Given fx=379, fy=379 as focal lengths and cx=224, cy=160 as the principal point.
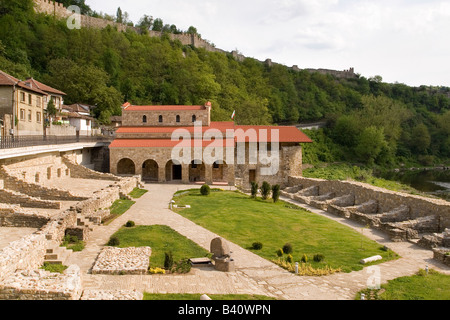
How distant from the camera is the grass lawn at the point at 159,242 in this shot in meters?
15.0

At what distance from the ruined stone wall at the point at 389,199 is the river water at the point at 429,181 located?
56.4 feet

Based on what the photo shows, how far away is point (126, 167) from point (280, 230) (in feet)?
77.2

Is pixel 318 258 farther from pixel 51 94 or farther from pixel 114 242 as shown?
pixel 51 94

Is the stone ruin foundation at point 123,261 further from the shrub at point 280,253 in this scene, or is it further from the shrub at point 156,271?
the shrub at point 280,253

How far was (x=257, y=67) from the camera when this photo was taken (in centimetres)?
9750

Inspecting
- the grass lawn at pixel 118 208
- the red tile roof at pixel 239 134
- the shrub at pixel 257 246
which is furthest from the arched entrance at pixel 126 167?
the shrub at pixel 257 246

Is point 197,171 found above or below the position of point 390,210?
above

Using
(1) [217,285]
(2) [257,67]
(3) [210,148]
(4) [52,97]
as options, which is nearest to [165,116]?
(3) [210,148]

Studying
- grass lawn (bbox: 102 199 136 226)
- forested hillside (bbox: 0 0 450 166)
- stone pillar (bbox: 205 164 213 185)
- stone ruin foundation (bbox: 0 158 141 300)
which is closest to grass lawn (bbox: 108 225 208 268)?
stone ruin foundation (bbox: 0 158 141 300)

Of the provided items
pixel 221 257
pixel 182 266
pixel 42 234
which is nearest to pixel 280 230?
pixel 221 257

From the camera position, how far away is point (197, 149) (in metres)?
36.2

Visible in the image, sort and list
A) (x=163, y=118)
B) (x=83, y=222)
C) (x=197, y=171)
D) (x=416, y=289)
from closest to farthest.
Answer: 1. (x=416, y=289)
2. (x=83, y=222)
3. (x=197, y=171)
4. (x=163, y=118)
